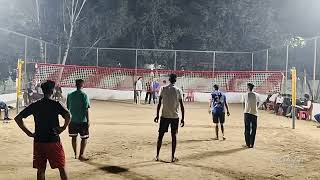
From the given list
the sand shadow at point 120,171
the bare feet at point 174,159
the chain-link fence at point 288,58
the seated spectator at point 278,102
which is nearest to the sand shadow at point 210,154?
the bare feet at point 174,159

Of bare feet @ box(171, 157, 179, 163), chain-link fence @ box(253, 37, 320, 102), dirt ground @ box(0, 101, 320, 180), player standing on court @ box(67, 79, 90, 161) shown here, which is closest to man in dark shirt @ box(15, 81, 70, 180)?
dirt ground @ box(0, 101, 320, 180)

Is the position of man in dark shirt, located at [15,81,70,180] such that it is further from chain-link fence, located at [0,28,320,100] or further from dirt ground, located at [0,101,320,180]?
chain-link fence, located at [0,28,320,100]

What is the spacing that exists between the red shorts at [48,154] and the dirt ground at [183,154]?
1.69 meters

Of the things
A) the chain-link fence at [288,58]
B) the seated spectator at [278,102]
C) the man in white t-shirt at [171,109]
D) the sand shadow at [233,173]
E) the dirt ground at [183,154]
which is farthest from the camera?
A: the chain-link fence at [288,58]

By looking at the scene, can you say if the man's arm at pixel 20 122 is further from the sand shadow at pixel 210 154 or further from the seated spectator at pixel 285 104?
the seated spectator at pixel 285 104

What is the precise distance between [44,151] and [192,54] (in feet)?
86.7

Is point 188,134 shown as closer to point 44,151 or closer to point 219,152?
point 219,152

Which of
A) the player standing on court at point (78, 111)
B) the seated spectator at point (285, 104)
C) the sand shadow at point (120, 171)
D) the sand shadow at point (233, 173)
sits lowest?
the sand shadow at point (233, 173)

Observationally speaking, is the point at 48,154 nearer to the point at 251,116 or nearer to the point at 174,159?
the point at 174,159

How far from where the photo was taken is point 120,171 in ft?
27.6

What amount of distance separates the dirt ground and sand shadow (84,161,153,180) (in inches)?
0.7

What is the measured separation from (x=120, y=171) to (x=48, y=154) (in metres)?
2.49

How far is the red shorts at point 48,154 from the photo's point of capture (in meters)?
6.13

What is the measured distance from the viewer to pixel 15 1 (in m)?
28.8
